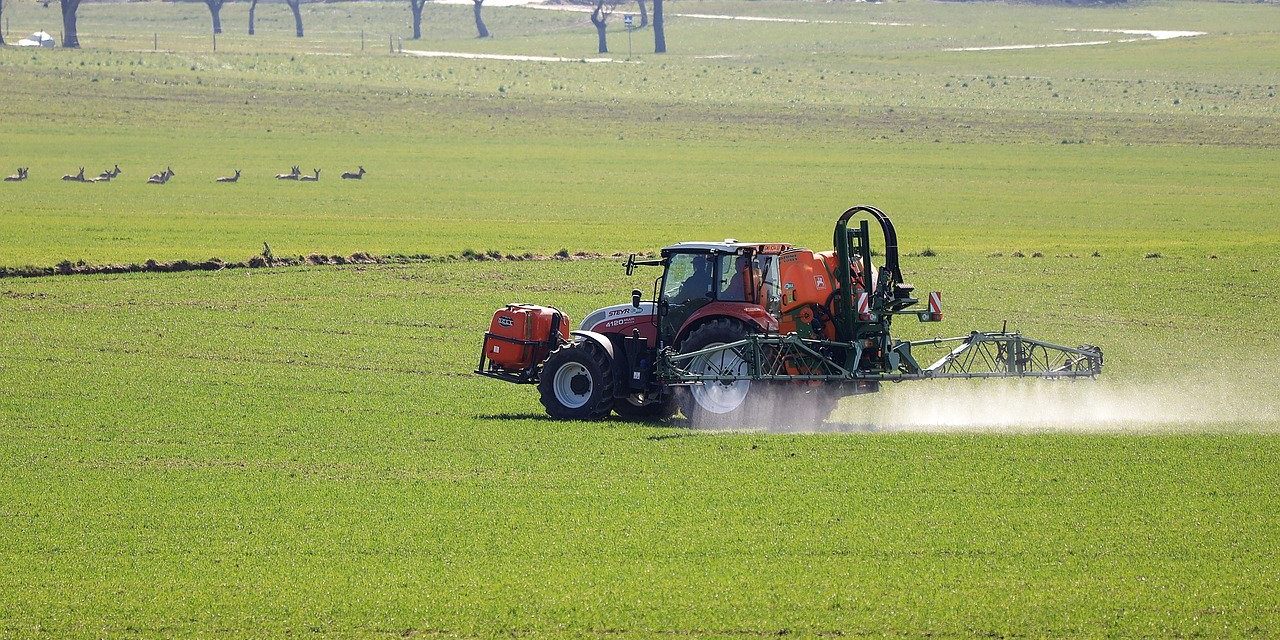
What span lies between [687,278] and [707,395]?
159 centimetres

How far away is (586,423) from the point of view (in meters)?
21.8

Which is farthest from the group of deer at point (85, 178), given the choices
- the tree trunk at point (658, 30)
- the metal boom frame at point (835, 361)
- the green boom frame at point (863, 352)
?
the tree trunk at point (658, 30)

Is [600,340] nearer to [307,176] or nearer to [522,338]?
[522,338]

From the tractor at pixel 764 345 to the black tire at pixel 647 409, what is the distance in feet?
0.15

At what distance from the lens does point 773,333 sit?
2156 cm

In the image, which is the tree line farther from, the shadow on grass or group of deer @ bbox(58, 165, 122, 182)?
the shadow on grass

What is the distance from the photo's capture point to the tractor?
2152cm

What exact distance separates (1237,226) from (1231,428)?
3225cm

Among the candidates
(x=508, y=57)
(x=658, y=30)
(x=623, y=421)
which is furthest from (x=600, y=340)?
(x=658, y=30)

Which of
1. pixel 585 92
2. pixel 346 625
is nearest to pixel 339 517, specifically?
pixel 346 625

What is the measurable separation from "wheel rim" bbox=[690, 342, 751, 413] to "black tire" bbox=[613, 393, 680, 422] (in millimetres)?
697

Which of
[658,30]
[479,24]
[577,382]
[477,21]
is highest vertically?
[477,21]

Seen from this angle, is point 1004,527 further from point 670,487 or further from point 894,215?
point 894,215

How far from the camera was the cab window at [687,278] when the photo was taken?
22125 millimetres
